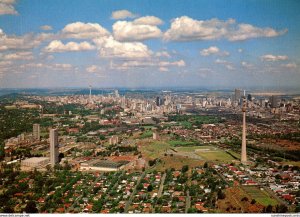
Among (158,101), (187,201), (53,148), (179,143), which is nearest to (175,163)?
(187,201)

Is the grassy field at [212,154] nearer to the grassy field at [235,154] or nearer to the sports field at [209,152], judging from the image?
the sports field at [209,152]

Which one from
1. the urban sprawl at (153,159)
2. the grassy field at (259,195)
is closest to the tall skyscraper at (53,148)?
the urban sprawl at (153,159)

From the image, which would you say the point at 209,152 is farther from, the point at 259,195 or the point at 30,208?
the point at 30,208

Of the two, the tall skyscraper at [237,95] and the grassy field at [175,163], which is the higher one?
the tall skyscraper at [237,95]

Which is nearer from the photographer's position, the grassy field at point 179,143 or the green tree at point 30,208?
the green tree at point 30,208

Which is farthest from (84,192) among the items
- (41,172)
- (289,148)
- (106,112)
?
(106,112)

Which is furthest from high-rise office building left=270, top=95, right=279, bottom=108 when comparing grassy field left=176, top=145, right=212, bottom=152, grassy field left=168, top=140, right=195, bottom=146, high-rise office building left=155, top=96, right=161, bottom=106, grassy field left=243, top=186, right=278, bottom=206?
grassy field left=243, top=186, right=278, bottom=206

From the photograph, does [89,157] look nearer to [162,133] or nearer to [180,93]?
[162,133]

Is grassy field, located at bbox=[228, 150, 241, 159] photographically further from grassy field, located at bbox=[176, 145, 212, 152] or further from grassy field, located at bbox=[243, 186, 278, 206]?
grassy field, located at bbox=[243, 186, 278, 206]
